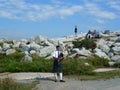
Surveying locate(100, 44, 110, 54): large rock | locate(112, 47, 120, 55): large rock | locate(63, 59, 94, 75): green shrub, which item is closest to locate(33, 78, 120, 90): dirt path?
locate(63, 59, 94, 75): green shrub

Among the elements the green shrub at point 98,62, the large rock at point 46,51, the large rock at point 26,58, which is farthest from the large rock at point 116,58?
the large rock at point 26,58

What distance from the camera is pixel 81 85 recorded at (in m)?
17.3

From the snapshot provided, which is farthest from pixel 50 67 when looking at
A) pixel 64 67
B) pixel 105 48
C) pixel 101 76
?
pixel 105 48

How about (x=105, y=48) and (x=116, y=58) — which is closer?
(x=116, y=58)

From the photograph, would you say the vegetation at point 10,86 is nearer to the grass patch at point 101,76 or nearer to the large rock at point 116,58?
the grass patch at point 101,76

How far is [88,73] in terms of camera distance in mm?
21297

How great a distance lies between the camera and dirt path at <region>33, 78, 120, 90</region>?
16.5 metres

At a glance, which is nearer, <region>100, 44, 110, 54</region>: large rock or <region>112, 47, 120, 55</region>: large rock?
<region>112, 47, 120, 55</region>: large rock

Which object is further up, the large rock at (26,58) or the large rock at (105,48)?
the large rock at (105,48)

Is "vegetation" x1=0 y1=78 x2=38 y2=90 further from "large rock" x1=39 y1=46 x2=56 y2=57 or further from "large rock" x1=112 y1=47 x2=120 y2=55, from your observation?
"large rock" x1=112 y1=47 x2=120 y2=55

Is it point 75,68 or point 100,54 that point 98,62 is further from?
point 75,68

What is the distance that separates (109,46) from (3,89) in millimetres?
16816

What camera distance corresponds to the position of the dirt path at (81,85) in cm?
1653

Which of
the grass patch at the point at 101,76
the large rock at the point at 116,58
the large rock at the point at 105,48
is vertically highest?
the large rock at the point at 105,48
